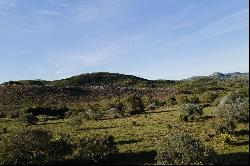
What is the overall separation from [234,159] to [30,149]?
17884mm

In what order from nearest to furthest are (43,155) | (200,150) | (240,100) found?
1. (200,150)
2. (240,100)
3. (43,155)

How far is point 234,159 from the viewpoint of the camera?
33688 millimetres

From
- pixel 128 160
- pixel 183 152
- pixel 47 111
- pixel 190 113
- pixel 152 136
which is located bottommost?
pixel 128 160

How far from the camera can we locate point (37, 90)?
154 m

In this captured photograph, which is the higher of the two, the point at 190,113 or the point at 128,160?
the point at 190,113

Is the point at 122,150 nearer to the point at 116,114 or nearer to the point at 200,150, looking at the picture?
the point at 200,150

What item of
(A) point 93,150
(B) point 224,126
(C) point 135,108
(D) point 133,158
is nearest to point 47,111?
(C) point 135,108

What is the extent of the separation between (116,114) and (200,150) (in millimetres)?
49363

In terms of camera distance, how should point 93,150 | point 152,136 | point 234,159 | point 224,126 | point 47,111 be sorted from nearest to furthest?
point 234,159 < point 93,150 < point 224,126 < point 152,136 < point 47,111

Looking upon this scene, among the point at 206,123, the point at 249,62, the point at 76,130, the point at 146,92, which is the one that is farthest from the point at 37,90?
the point at 249,62

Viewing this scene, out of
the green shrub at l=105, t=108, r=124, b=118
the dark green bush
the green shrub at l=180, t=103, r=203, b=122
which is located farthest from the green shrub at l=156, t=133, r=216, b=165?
the dark green bush

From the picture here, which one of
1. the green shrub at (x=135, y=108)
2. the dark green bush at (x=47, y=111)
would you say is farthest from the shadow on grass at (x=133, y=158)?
the dark green bush at (x=47, y=111)

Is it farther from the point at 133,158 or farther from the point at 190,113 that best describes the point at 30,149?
the point at 190,113

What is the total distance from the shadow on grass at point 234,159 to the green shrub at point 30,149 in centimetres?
1463
